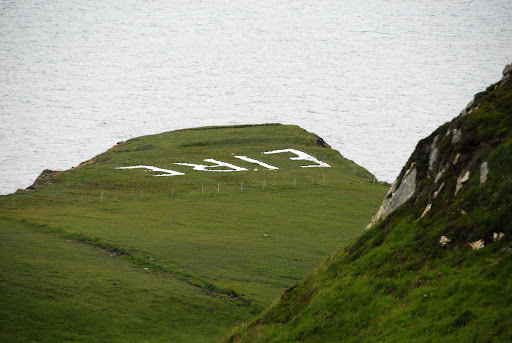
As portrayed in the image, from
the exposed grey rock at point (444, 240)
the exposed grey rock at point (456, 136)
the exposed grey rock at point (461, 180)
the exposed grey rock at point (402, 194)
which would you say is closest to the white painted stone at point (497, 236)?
the exposed grey rock at point (444, 240)

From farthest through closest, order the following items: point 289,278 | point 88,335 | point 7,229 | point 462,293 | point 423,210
Result: 1. point 7,229
2. point 289,278
3. point 88,335
4. point 423,210
5. point 462,293

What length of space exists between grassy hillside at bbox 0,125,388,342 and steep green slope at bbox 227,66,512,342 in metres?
8.11

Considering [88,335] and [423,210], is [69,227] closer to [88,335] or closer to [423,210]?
[88,335]

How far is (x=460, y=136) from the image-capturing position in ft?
Answer: 82.3

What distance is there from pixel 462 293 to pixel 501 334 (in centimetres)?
284

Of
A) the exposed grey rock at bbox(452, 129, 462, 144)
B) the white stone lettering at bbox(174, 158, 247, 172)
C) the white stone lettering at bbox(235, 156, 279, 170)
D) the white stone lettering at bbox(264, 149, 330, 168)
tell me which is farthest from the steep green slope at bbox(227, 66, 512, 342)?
the white stone lettering at bbox(264, 149, 330, 168)

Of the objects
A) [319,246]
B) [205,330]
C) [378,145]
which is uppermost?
[378,145]

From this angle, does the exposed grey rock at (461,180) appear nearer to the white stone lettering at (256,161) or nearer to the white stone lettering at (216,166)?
the white stone lettering at (216,166)

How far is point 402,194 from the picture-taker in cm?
2803

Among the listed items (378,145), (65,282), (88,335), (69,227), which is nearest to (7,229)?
(69,227)

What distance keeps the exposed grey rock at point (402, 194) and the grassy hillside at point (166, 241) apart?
1146 centimetres

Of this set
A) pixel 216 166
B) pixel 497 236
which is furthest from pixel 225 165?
pixel 497 236

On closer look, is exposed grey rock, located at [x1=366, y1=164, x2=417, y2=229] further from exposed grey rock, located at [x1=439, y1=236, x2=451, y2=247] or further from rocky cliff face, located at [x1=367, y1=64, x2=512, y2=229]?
exposed grey rock, located at [x1=439, y1=236, x2=451, y2=247]

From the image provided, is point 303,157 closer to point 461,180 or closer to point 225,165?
point 225,165
